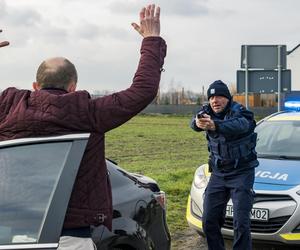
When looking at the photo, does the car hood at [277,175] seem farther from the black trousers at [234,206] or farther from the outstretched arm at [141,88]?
the outstretched arm at [141,88]

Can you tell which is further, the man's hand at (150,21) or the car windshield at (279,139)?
the car windshield at (279,139)

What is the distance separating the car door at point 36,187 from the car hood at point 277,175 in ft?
12.1

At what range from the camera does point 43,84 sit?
10.1 ft

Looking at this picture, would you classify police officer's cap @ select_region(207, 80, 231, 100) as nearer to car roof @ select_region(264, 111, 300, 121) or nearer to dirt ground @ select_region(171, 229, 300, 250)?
dirt ground @ select_region(171, 229, 300, 250)

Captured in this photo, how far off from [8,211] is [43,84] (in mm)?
667

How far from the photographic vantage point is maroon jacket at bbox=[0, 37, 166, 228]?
2932 mm

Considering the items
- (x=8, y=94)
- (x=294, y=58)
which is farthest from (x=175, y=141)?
(x=294, y=58)

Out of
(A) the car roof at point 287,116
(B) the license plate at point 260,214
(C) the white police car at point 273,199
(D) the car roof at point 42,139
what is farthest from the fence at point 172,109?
(D) the car roof at point 42,139

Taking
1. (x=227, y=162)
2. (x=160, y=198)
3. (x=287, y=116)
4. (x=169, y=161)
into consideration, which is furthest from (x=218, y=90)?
(x=169, y=161)

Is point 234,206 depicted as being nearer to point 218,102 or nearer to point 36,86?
point 218,102

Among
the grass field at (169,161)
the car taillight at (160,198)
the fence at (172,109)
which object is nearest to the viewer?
the car taillight at (160,198)

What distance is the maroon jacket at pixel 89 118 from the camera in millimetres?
2932

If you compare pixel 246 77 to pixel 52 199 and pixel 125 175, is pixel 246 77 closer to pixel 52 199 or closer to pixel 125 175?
pixel 125 175

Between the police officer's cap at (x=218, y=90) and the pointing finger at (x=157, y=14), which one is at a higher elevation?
the pointing finger at (x=157, y=14)
